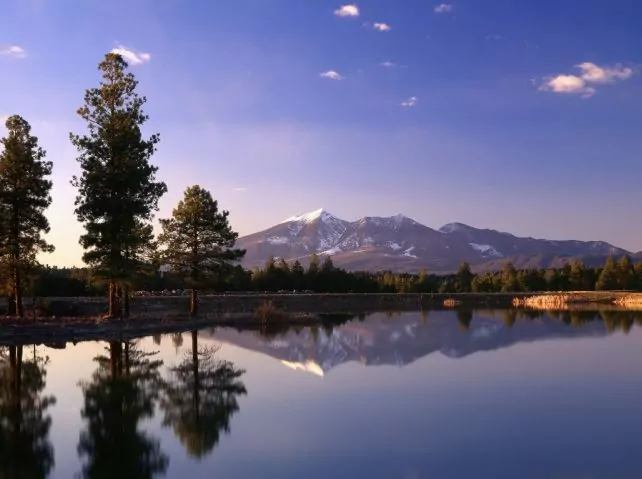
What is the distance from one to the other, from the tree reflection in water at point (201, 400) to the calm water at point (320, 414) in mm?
75

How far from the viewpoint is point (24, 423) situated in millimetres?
16078

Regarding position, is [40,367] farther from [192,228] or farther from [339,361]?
[192,228]

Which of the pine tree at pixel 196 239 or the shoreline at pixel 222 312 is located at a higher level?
the pine tree at pixel 196 239

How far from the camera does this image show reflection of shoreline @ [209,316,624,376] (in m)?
30.2

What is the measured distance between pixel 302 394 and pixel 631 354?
19322 millimetres

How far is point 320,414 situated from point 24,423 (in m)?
7.63

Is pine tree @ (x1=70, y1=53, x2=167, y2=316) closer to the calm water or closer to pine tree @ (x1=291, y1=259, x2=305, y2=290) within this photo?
the calm water

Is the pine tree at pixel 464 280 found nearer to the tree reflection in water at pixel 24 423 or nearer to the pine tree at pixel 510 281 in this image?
the pine tree at pixel 510 281

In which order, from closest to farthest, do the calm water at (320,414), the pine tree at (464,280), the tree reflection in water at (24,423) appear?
the tree reflection in water at (24,423) → the calm water at (320,414) → the pine tree at (464,280)

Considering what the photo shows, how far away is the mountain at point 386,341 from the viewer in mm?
30155

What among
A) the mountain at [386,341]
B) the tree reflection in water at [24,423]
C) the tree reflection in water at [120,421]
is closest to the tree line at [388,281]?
the mountain at [386,341]

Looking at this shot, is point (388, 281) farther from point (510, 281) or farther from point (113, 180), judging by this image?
point (113, 180)

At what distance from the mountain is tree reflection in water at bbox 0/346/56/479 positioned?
1037 centimetres

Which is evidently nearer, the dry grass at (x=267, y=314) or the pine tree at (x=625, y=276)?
the dry grass at (x=267, y=314)
